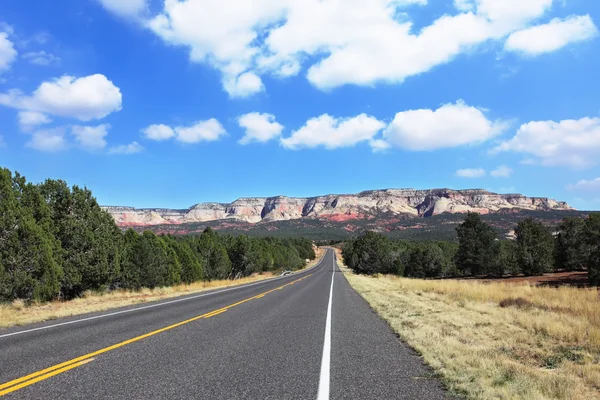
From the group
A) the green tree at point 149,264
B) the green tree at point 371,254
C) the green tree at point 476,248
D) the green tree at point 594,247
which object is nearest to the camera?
the green tree at point 149,264

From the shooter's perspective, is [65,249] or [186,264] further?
[186,264]

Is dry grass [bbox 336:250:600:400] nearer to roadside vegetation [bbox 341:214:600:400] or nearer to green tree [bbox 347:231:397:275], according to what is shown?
roadside vegetation [bbox 341:214:600:400]

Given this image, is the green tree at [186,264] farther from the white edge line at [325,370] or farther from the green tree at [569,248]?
the green tree at [569,248]

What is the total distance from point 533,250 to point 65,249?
70.6 m

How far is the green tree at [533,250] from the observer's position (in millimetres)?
65250

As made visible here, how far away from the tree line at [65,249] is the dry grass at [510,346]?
52.5ft

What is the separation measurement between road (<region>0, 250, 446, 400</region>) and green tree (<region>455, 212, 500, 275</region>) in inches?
2475

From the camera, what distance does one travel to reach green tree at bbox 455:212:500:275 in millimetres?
65938

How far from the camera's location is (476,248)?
218 ft

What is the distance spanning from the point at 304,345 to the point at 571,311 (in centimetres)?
1186

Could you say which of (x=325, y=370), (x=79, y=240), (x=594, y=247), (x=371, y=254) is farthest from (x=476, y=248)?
(x=325, y=370)

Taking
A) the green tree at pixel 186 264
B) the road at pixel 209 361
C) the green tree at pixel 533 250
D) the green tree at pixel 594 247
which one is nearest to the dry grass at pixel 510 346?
the road at pixel 209 361

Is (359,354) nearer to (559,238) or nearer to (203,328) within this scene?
(203,328)

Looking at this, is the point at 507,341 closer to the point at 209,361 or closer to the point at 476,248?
the point at 209,361
